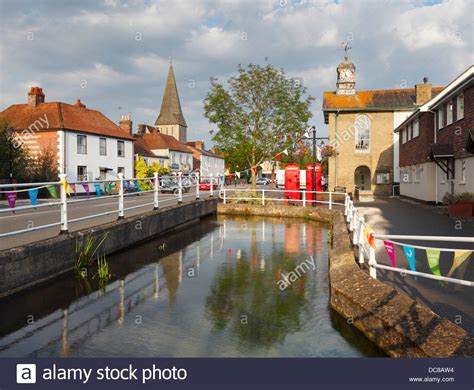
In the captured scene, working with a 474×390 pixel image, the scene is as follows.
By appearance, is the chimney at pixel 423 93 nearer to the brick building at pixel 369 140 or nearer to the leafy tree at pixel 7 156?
the brick building at pixel 369 140

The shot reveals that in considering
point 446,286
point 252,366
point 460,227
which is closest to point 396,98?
point 460,227

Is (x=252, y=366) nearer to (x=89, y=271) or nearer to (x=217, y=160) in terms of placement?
(x=89, y=271)

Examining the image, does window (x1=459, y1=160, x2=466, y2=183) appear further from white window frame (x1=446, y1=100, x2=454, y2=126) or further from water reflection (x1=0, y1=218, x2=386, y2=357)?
water reflection (x1=0, y1=218, x2=386, y2=357)

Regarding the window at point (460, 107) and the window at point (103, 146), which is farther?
the window at point (103, 146)

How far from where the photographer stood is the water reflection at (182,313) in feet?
16.5

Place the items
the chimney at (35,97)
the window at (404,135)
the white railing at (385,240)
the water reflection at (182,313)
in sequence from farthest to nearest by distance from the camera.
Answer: the chimney at (35,97) → the window at (404,135) → the water reflection at (182,313) → the white railing at (385,240)

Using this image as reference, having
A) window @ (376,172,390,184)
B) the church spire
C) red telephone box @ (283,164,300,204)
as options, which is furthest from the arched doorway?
the church spire

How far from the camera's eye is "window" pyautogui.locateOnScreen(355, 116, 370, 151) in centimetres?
3406

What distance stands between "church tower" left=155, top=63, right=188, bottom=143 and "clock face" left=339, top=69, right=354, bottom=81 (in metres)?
65.1

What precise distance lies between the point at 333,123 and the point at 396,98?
→ 5.99 m

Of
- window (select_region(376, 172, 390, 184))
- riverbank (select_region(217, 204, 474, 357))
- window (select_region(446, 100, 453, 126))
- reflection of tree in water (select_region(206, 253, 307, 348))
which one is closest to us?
riverbank (select_region(217, 204, 474, 357))

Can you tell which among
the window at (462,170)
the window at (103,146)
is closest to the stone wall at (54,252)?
the window at (462,170)

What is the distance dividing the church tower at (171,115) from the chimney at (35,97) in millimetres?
57197

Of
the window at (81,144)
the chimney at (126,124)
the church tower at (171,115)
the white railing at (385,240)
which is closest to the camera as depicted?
the white railing at (385,240)
